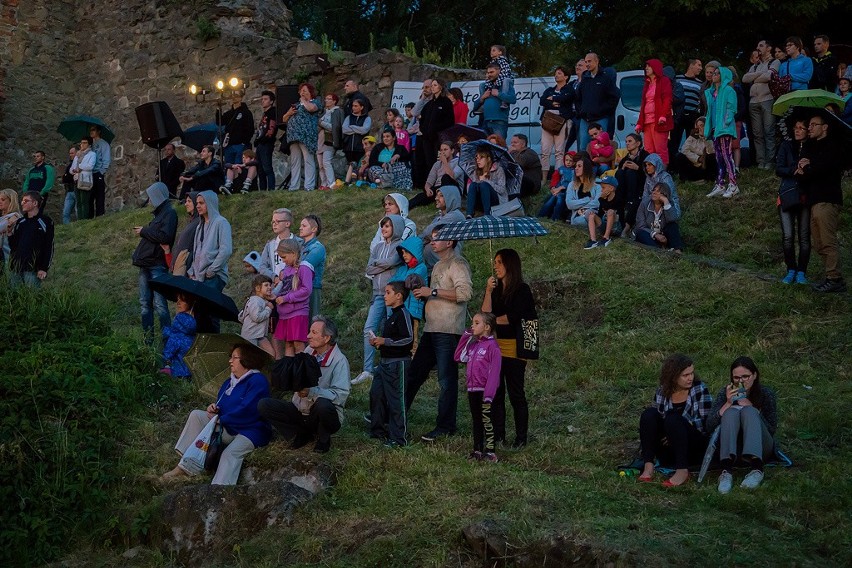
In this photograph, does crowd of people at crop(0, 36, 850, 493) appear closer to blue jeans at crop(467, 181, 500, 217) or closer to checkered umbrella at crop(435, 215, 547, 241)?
blue jeans at crop(467, 181, 500, 217)

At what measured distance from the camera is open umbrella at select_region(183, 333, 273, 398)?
11328 millimetres

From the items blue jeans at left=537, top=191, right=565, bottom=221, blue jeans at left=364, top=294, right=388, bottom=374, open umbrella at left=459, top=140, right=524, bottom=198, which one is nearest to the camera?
blue jeans at left=364, top=294, right=388, bottom=374

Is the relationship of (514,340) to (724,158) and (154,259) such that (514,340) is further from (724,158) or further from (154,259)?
(724,158)

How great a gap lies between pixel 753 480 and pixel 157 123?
14553mm

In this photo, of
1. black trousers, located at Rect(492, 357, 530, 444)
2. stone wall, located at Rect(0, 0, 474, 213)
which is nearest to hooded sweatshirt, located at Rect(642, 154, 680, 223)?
black trousers, located at Rect(492, 357, 530, 444)

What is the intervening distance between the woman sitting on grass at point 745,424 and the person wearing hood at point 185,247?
6296 mm

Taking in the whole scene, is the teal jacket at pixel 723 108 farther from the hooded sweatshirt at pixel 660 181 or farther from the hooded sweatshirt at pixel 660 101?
the hooded sweatshirt at pixel 660 181

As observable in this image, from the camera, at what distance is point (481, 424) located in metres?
9.54

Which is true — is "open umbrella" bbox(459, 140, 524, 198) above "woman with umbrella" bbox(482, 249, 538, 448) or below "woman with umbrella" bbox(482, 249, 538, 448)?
above

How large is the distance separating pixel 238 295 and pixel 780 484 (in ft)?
28.6

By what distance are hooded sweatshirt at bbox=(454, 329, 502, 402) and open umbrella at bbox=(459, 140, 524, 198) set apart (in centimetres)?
534

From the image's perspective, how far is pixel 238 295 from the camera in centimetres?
1543

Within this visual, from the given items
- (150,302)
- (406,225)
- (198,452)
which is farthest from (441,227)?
(150,302)

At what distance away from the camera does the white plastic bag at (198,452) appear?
380 inches
